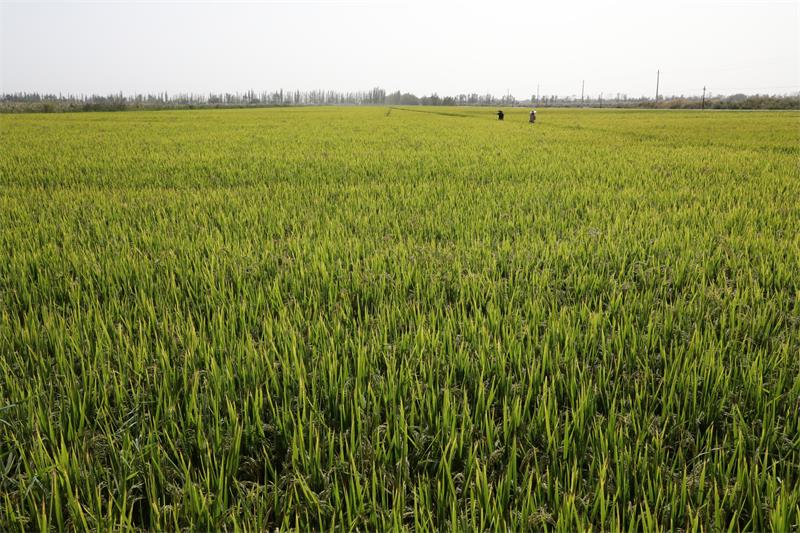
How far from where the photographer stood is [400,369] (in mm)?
1550

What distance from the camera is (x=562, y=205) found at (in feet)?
14.9

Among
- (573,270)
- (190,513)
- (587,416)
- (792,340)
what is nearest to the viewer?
(190,513)

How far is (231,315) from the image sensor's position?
6.91 feet

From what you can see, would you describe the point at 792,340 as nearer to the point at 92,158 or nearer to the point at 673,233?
the point at 673,233

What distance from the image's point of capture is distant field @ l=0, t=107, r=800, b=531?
1.10 meters

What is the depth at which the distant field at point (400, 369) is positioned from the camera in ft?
3.62

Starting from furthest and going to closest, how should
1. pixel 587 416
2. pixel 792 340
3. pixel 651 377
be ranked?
pixel 792 340 → pixel 651 377 → pixel 587 416

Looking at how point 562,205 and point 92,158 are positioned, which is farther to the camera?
point 92,158

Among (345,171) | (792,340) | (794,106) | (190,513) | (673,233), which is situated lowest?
(190,513)

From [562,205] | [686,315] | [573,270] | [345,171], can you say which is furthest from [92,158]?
[686,315]

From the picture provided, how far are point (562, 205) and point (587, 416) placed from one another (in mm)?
3429

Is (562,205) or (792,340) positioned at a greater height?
(562,205)

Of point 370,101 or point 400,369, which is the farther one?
point 370,101

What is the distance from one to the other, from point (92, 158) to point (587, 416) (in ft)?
30.6
